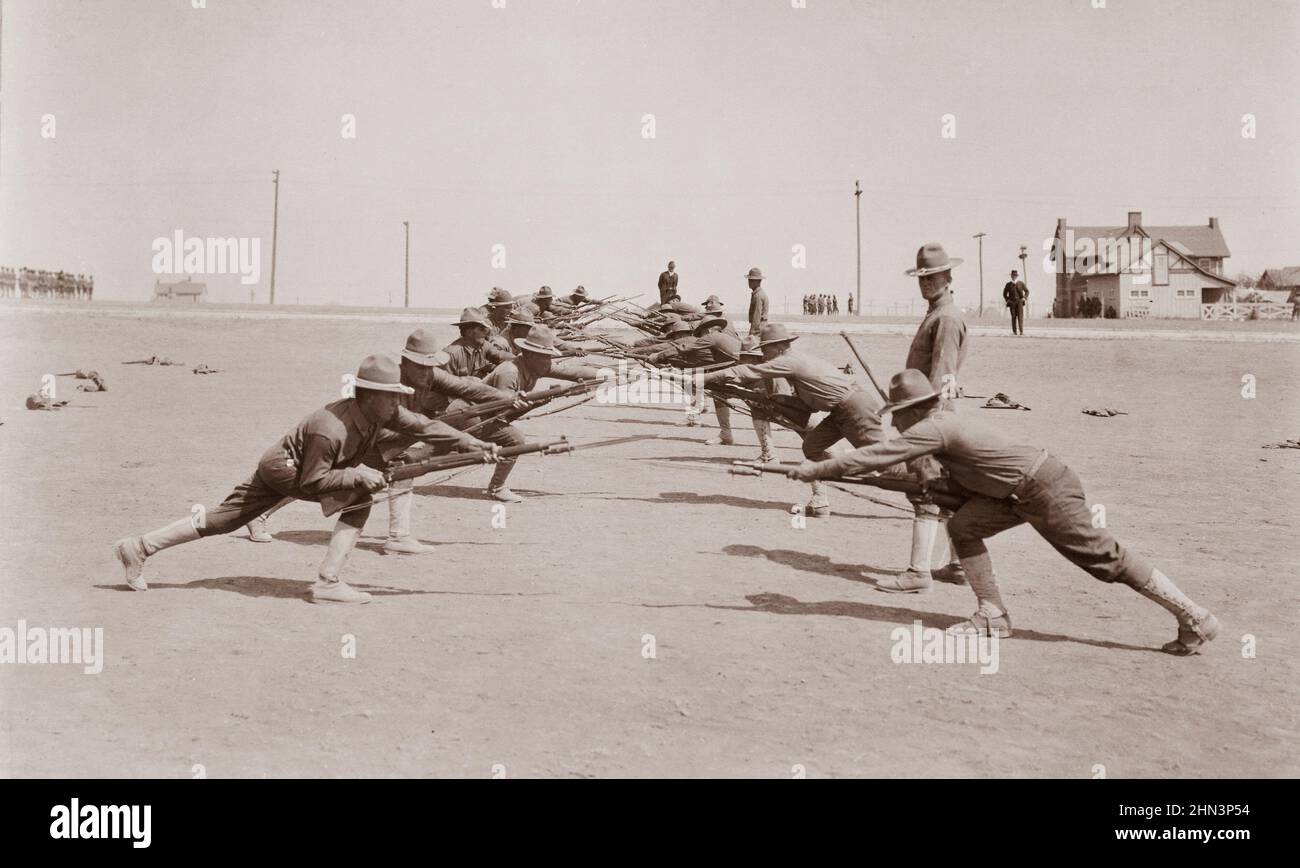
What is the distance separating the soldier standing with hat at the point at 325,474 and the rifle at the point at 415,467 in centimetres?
9

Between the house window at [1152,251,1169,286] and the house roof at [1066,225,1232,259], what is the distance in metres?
1.99

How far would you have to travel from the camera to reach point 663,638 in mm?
7398

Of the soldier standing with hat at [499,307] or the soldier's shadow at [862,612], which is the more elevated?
the soldier standing with hat at [499,307]

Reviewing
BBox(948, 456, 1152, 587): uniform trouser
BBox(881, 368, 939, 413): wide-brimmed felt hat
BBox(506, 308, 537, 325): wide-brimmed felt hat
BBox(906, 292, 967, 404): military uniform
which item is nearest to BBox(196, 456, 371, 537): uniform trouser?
BBox(881, 368, 939, 413): wide-brimmed felt hat

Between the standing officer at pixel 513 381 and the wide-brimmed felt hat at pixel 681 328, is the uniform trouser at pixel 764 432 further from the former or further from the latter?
the wide-brimmed felt hat at pixel 681 328

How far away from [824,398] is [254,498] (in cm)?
515

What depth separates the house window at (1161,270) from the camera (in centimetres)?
7033

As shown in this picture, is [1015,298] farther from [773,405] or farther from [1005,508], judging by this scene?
[1005,508]

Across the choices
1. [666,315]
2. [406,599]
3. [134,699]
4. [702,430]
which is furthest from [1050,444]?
[134,699]

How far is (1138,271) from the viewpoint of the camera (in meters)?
69.7

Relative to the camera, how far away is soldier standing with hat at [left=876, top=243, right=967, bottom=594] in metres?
8.59

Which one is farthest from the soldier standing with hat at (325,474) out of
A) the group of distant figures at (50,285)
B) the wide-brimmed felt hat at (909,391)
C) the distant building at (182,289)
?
the distant building at (182,289)

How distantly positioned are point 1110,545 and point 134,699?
5700 mm
